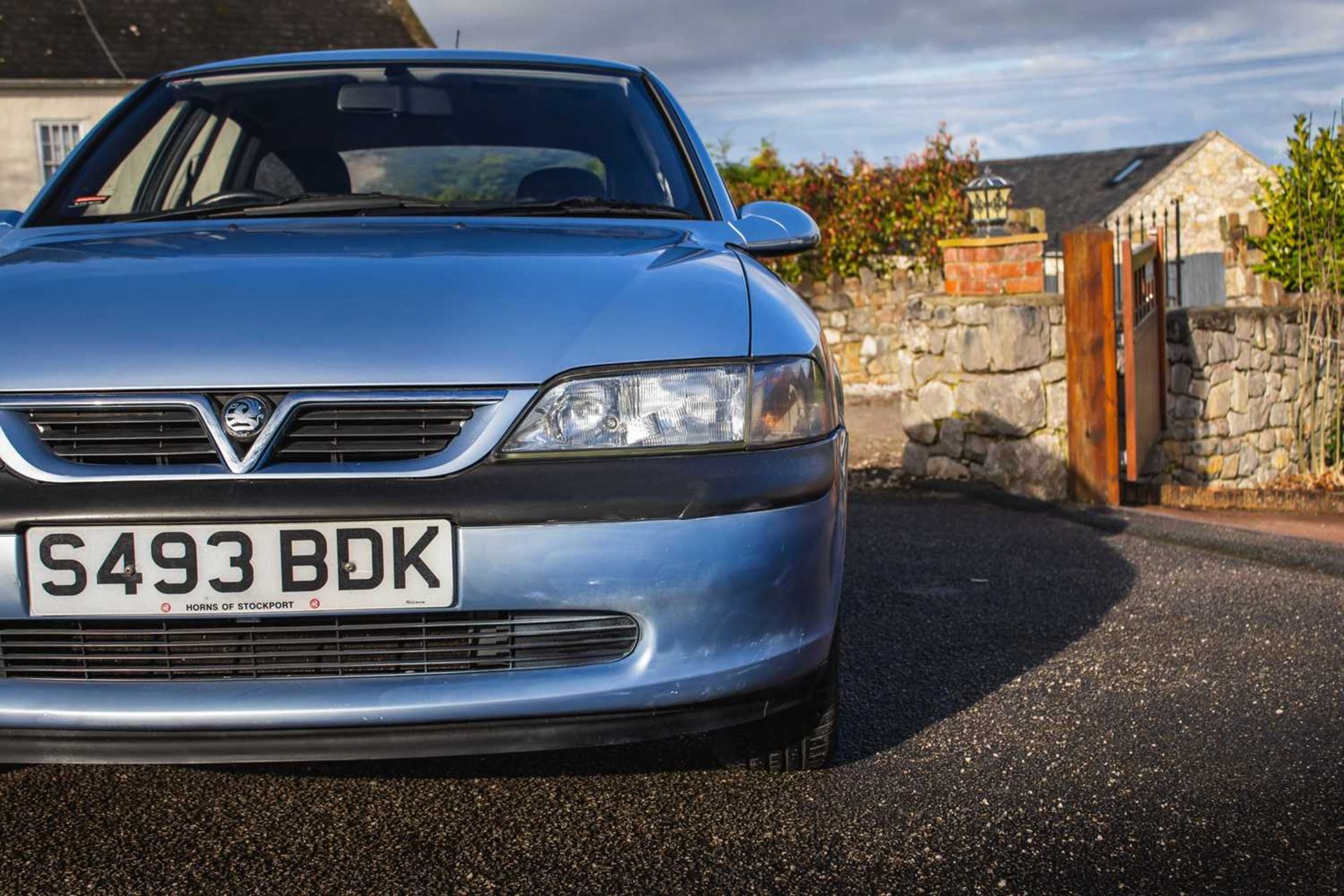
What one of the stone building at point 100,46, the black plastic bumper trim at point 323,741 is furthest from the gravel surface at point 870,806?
the stone building at point 100,46

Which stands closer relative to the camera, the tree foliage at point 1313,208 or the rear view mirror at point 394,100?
the rear view mirror at point 394,100

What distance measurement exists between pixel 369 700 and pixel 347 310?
2.08 feet

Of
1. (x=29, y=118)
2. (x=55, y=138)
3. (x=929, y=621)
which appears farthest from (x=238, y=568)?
(x=55, y=138)

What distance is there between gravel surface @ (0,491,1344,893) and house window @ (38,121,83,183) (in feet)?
76.5

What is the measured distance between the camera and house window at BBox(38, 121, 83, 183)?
2372 centimetres

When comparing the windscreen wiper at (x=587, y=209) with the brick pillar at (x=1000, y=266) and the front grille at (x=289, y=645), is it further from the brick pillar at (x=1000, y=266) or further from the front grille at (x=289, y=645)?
the brick pillar at (x=1000, y=266)

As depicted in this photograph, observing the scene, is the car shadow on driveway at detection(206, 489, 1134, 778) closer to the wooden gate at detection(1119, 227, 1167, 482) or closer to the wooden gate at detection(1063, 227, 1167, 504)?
the wooden gate at detection(1063, 227, 1167, 504)

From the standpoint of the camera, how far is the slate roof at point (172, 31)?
2361cm

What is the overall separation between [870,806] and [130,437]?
1448 mm

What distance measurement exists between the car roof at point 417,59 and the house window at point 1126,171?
130 feet

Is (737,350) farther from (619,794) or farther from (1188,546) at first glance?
(1188,546)

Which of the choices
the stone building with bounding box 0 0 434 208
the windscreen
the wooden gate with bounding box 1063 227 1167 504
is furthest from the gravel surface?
the stone building with bounding box 0 0 434 208

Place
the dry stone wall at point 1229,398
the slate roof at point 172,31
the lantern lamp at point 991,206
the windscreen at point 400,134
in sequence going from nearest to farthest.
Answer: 1. the windscreen at point 400,134
2. the lantern lamp at point 991,206
3. the dry stone wall at point 1229,398
4. the slate roof at point 172,31

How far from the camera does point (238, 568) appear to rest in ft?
6.97
